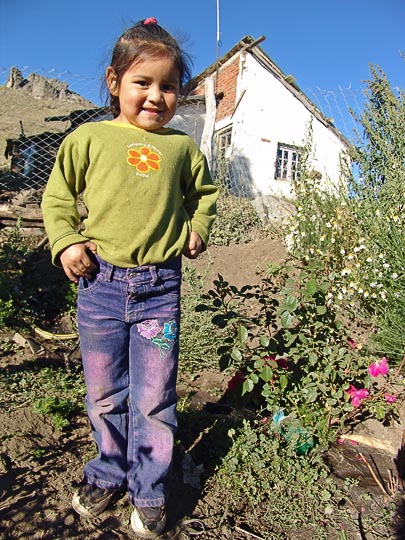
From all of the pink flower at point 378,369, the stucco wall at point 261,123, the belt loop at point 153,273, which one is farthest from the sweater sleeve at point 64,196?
the stucco wall at point 261,123

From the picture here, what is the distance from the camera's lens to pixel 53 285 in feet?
12.8

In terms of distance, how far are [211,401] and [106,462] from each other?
44.4 inches

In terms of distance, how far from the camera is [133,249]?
59.3 inches

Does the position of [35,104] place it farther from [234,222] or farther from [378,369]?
[378,369]

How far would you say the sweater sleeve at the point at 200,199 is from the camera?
1689mm

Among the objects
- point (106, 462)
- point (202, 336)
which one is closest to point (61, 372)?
point (202, 336)

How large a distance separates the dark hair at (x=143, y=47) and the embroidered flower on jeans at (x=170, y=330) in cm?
84

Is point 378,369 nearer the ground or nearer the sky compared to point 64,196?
nearer the ground

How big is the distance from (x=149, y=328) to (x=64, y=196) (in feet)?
1.72

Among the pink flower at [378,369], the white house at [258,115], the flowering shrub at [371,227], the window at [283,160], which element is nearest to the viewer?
the pink flower at [378,369]

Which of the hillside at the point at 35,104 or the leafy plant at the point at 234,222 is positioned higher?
the hillside at the point at 35,104

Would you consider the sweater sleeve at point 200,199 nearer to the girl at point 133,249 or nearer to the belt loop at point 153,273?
the girl at point 133,249

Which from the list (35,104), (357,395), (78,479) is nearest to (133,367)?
(78,479)

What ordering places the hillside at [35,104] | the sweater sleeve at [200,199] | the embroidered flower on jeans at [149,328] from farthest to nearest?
the hillside at [35,104]
the sweater sleeve at [200,199]
the embroidered flower on jeans at [149,328]
